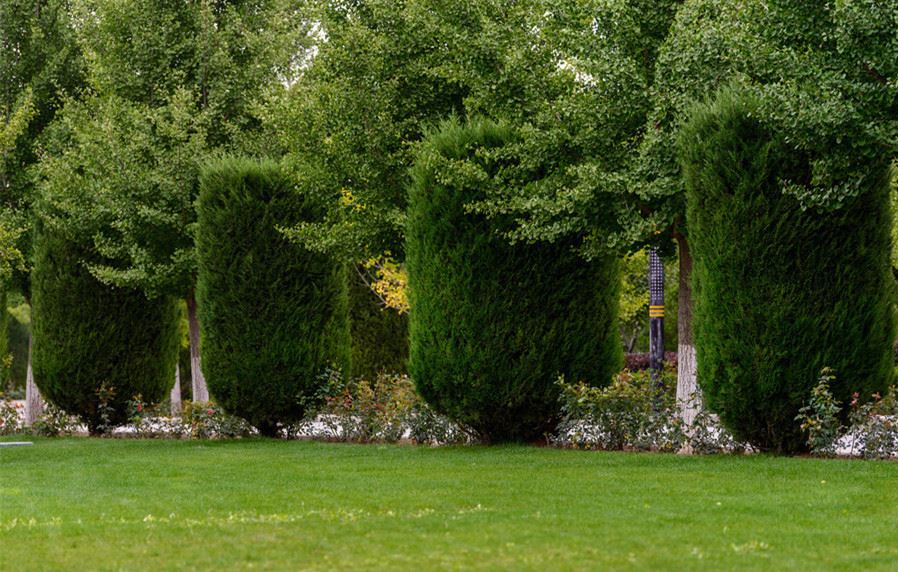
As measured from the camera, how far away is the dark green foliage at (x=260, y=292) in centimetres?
1844

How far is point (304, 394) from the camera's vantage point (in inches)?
735

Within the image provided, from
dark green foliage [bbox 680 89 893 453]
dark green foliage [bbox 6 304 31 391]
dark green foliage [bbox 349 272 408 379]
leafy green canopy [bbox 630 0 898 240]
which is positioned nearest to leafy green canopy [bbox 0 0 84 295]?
dark green foliage [bbox 349 272 408 379]

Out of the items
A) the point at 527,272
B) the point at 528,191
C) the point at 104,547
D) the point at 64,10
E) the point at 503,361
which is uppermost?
the point at 64,10

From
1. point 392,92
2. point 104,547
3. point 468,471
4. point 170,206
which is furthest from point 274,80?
point 104,547

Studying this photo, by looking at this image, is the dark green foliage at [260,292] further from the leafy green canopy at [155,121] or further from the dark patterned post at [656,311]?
the dark patterned post at [656,311]

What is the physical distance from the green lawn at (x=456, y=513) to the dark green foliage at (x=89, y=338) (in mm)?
6535

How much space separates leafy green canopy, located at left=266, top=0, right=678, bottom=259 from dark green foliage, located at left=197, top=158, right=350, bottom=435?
2.42 feet

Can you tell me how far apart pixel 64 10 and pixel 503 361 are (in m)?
13.2

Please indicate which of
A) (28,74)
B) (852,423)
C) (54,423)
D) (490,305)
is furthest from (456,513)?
(28,74)

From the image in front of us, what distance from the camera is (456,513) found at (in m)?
9.40

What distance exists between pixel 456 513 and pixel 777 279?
209 inches

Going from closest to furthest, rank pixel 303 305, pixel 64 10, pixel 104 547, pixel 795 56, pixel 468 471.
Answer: pixel 104 547 < pixel 795 56 < pixel 468 471 < pixel 303 305 < pixel 64 10

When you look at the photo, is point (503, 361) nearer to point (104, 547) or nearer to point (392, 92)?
point (392, 92)

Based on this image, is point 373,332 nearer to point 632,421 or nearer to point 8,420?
point 8,420
